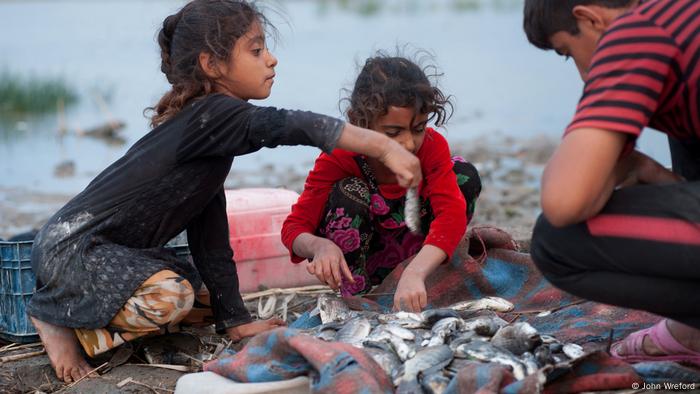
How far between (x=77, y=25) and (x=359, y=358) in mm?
24050

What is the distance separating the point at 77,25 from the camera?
25281 mm

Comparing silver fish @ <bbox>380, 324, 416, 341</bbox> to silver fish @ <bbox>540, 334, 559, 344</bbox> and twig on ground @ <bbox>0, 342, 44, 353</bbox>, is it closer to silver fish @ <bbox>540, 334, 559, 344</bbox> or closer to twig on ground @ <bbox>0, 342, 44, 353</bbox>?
silver fish @ <bbox>540, 334, 559, 344</bbox>

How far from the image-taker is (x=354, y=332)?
3.28 m

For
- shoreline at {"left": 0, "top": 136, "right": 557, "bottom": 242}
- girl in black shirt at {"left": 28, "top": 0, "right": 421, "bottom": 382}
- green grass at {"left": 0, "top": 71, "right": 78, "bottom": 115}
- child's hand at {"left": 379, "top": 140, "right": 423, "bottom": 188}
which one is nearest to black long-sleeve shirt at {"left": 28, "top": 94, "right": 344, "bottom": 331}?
girl in black shirt at {"left": 28, "top": 0, "right": 421, "bottom": 382}

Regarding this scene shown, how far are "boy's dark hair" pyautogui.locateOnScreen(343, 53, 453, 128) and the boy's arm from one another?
1.19 metres

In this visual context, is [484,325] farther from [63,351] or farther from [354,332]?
[63,351]

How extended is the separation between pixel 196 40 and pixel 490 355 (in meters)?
1.68

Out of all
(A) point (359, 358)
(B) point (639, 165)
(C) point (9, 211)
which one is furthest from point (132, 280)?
(C) point (9, 211)

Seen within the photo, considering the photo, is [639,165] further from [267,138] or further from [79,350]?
[79,350]

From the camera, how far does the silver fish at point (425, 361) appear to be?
9.54 feet

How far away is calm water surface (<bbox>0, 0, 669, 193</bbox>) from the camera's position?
10.3 m

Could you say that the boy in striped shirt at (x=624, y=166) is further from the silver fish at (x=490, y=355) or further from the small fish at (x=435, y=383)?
the small fish at (x=435, y=383)

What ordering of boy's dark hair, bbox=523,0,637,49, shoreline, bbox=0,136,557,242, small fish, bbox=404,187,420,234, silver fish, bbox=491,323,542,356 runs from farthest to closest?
1. shoreline, bbox=0,136,557,242
2. small fish, bbox=404,187,420,234
3. silver fish, bbox=491,323,542,356
4. boy's dark hair, bbox=523,0,637,49

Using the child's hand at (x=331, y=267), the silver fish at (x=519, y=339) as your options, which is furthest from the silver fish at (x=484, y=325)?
the child's hand at (x=331, y=267)
